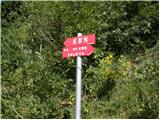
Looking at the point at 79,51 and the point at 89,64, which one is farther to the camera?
the point at 89,64

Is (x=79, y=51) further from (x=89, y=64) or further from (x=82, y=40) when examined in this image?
(x=89, y=64)

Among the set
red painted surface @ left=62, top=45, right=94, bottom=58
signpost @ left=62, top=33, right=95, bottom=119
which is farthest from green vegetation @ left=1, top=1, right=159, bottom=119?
red painted surface @ left=62, top=45, right=94, bottom=58

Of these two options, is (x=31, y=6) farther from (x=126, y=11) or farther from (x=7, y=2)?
(x=7, y=2)

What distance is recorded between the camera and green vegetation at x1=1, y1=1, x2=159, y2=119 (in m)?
7.05

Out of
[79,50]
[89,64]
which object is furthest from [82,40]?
[89,64]

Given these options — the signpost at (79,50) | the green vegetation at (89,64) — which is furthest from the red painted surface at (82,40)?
the green vegetation at (89,64)

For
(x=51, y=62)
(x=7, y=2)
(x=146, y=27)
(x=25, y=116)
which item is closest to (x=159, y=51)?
(x=146, y=27)

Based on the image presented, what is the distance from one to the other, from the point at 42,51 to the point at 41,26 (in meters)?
0.47

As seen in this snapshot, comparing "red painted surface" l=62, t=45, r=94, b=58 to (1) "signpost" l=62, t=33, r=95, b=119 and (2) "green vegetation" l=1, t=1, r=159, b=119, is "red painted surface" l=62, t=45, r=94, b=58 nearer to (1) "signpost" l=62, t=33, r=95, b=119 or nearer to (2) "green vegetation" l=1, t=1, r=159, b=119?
(1) "signpost" l=62, t=33, r=95, b=119

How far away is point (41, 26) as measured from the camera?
8.16m

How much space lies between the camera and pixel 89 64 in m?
8.06

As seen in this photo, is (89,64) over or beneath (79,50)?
over

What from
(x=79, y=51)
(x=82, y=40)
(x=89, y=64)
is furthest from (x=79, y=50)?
(x=89, y=64)

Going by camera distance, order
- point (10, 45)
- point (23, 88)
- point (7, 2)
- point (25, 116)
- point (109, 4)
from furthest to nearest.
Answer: point (7, 2) → point (10, 45) → point (109, 4) → point (23, 88) → point (25, 116)
